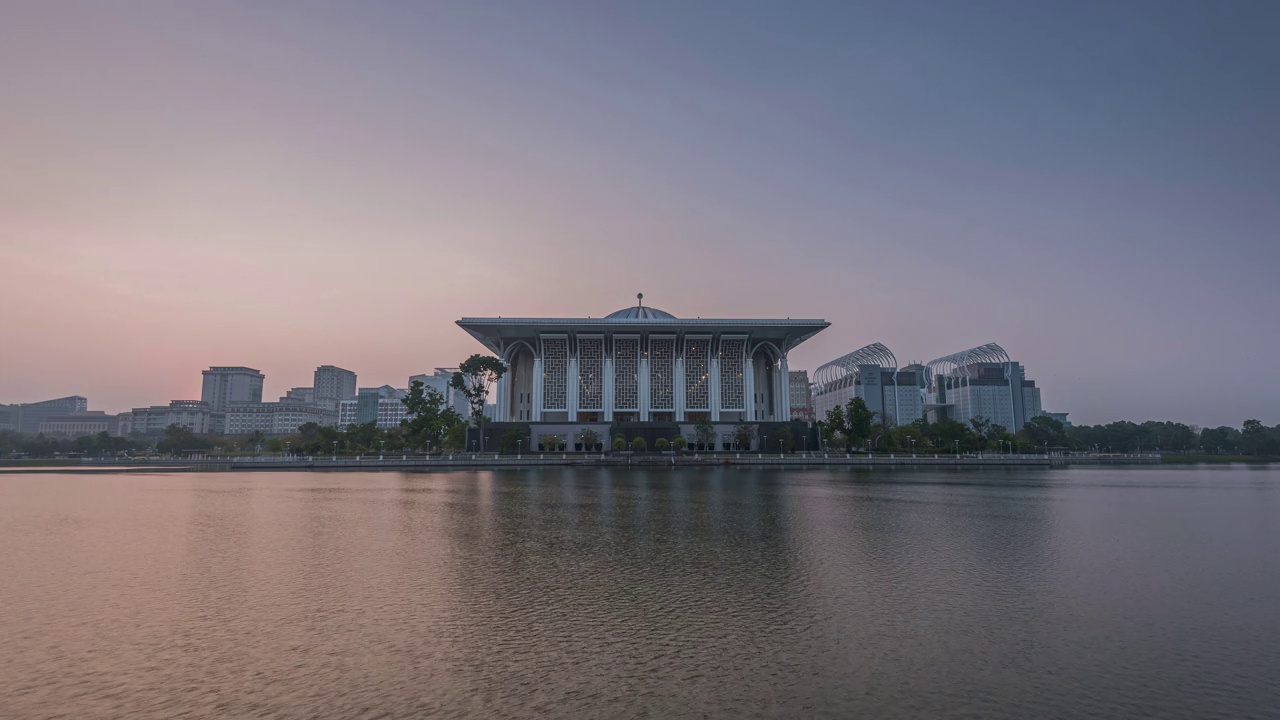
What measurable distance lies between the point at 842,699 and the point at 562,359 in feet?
317

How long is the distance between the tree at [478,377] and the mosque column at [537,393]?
651 cm

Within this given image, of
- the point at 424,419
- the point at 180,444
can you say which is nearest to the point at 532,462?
the point at 424,419

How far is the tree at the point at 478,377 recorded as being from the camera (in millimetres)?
91750

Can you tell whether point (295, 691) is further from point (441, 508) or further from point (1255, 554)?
point (1255, 554)

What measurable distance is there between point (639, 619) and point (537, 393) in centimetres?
9056

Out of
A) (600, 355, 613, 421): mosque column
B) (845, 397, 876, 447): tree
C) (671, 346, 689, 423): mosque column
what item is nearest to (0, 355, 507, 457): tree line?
(600, 355, 613, 421): mosque column

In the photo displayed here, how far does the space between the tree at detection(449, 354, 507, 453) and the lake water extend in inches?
2677

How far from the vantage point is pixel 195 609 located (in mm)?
12414

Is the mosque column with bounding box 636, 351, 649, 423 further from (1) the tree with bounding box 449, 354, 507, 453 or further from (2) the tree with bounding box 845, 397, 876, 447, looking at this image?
(2) the tree with bounding box 845, 397, 876, 447

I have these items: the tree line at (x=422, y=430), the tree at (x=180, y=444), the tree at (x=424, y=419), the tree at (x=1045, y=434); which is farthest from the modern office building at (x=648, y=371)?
the tree at (x=180, y=444)

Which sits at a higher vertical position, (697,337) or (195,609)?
(697,337)

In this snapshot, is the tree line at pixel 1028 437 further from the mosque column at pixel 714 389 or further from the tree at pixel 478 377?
the tree at pixel 478 377

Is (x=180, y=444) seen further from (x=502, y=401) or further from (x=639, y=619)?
(x=639, y=619)

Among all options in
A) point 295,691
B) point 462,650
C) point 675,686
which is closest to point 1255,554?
point 675,686
